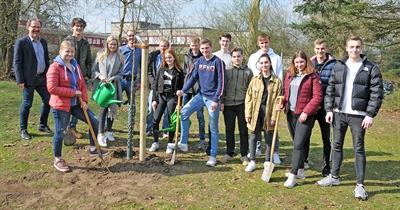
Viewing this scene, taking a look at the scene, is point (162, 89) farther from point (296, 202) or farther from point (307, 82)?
point (296, 202)

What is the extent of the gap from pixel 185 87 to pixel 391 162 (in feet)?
13.8

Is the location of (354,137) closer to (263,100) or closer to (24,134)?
(263,100)

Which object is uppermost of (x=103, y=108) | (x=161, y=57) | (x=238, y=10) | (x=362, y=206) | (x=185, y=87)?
(x=238, y=10)

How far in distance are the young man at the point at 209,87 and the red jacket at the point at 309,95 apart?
125 centimetres

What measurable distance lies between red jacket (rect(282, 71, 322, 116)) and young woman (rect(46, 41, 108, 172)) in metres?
3.14

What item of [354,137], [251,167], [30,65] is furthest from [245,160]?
[30,65]

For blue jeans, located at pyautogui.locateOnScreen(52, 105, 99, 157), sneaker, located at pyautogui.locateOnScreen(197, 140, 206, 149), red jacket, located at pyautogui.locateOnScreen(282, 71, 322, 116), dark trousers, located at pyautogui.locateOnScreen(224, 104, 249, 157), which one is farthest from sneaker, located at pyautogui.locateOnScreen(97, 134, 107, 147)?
red jacket, located at pyautogui.locateOnScreen(282, 71, 322, 116)

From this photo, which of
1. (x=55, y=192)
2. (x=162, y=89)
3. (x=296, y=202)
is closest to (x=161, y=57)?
(x=162, y=89)

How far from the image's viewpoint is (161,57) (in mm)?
7023

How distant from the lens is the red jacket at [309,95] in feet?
16.4

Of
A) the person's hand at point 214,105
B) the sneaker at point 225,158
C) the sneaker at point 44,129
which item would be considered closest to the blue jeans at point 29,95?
the sneaker at point 44,129

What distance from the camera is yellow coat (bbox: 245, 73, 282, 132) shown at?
18.0 ft

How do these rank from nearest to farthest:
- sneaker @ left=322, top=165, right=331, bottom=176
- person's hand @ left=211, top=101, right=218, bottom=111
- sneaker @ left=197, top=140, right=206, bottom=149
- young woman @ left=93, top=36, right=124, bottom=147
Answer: sneaker @ left=322, top=165, right=331, bottom=176 → person's hand @ left=211, top=101, right=218, bottom=111 → young woman @ left=93, top=36, right=124, bottom=147 → sneaker @ left=197, top=140, right=206, bottom=149

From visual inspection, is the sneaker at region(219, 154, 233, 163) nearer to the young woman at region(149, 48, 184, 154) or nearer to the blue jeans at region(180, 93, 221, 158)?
the blue jeans at region(180, 93, 221, 158)
